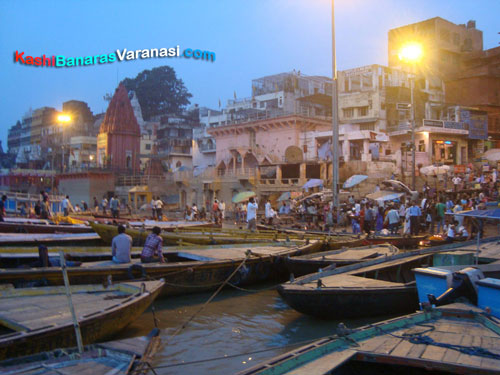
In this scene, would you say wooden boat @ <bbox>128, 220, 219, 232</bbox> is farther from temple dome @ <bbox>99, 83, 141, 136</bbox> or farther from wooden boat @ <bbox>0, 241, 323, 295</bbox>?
temple dome @ <bbox>99, 83, 141, 136</bbox>

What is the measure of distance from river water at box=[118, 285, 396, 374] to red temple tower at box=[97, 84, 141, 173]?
40.5 m

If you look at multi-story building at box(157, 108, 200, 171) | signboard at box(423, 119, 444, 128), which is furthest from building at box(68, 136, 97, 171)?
signboard at box(423, 119, 444, 128)

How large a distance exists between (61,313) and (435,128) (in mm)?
33146

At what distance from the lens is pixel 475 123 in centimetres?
3784

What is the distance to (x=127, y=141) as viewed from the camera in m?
49.2

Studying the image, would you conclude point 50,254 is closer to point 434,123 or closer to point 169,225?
point 169,225

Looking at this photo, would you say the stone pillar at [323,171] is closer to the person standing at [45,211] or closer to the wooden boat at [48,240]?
the person standing at [45,211]

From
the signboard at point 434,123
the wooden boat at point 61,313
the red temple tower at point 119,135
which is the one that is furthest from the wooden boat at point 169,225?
the red temple tower at point 119,135

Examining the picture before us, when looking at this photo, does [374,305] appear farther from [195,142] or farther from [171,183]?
[195,142]

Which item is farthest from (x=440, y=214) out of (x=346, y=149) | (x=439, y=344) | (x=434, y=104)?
(x=434, y=104)

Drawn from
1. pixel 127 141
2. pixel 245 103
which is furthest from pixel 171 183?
pixel 245 103

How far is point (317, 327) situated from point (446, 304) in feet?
7.66

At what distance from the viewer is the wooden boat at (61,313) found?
5.37 metres

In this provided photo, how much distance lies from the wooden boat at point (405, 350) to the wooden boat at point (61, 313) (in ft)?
8.84
